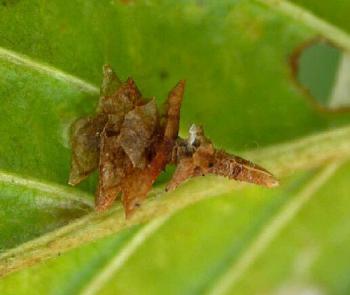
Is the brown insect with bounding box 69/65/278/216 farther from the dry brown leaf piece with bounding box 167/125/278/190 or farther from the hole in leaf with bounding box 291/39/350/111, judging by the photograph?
the hole in leaf with bounding box 291/39/350/111

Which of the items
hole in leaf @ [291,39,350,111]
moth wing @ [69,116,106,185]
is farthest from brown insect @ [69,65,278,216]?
hole in leaf @ [291,39,350,111]

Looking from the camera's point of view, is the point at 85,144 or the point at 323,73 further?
the point at 323,73

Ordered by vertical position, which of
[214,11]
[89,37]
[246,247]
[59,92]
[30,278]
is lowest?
[30,278]

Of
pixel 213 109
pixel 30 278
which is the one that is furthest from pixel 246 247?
pixel 30 278

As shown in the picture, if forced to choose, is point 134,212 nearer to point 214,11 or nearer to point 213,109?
point 213,109

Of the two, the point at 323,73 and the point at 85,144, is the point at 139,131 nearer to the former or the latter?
the point at 85,144

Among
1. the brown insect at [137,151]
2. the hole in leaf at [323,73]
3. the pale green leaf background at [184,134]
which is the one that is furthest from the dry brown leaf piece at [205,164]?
the hole in leaf at [323,73]

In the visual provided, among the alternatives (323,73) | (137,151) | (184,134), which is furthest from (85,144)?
(323,73)

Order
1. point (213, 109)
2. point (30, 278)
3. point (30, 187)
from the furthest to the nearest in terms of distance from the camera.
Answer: point (213, 109), point (30, 278), point (30, 187)
